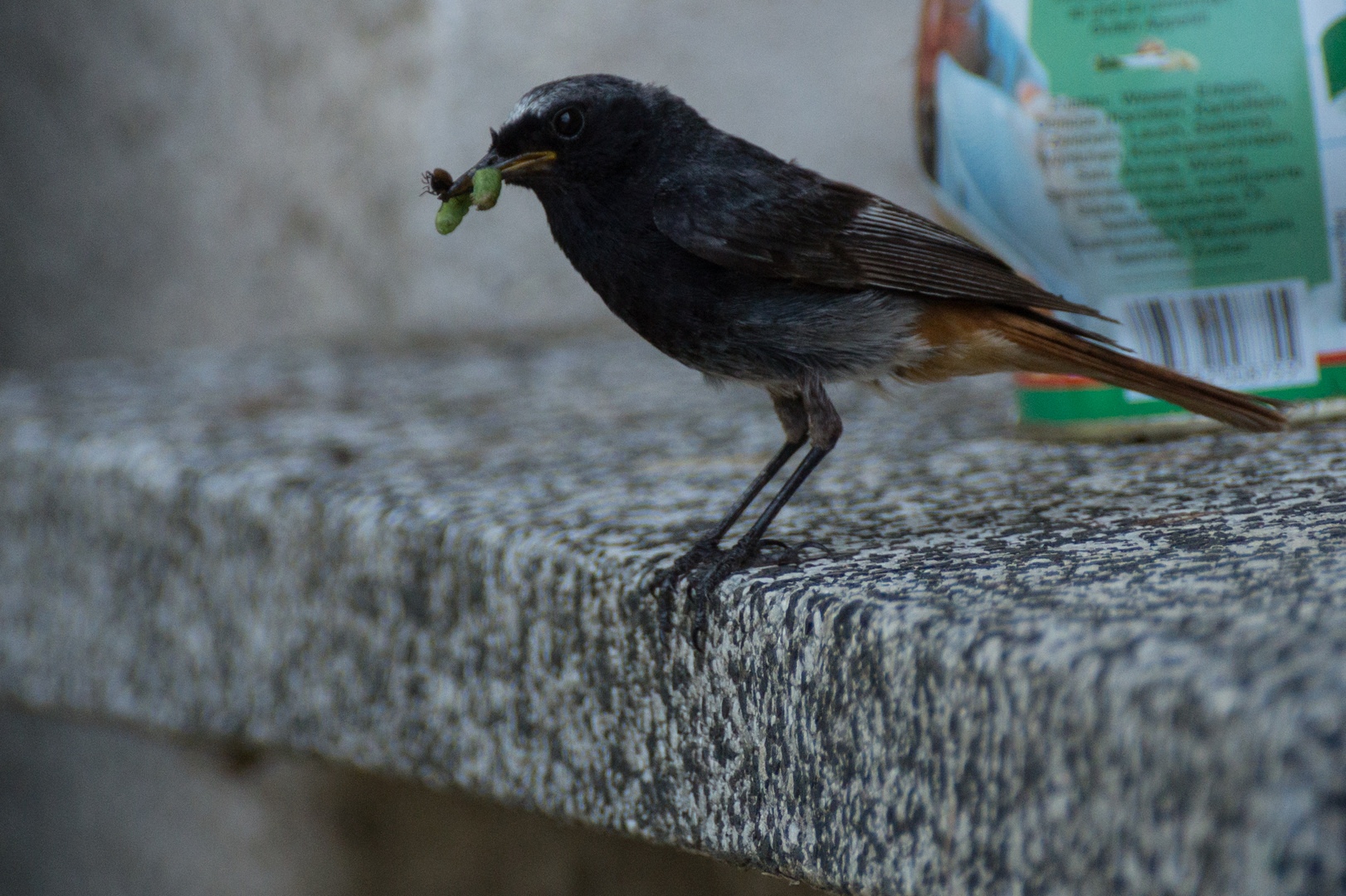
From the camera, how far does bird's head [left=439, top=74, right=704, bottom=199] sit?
4.44 ft

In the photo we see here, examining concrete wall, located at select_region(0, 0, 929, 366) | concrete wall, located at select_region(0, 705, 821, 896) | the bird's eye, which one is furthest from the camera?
concrete wall, located at select_region(0, 0, 929, 366)

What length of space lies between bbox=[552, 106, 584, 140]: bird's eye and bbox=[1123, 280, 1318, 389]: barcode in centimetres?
65

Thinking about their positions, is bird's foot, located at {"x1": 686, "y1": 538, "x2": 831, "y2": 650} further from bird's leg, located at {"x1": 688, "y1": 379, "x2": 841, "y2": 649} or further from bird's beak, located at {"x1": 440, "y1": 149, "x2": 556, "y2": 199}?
bird's beak, located at {"x1": 440, "y1": 149, "x2": 556, "y2": 199}

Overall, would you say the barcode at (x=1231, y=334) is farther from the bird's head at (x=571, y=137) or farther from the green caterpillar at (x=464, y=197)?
the green caterpillar at (x=464, y=197)

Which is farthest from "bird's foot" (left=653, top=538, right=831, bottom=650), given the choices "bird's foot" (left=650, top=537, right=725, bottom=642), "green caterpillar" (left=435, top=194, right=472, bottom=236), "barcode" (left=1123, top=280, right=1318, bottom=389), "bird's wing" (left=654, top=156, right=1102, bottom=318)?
"barcode" (left=1123, top=280, right=1318, bottom=389)

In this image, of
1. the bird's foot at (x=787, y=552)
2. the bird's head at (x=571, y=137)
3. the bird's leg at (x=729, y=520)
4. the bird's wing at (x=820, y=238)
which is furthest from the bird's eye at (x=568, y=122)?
the bird's foot at (x=787, y=552)

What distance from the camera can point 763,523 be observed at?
49.3 inches

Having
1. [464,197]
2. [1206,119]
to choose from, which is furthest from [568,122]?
[1206,119]

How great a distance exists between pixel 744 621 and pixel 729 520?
0.24 metres

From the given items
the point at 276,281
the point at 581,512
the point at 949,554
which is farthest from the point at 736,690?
the point at 276,281

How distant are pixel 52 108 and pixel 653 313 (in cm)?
346

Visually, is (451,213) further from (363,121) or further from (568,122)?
(363,121)

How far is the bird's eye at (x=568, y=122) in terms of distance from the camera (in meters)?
1.35

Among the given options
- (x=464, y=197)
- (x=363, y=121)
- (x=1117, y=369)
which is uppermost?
(x=363, y=121)
